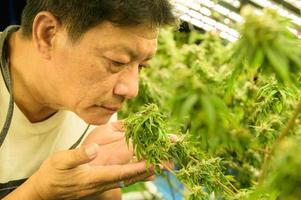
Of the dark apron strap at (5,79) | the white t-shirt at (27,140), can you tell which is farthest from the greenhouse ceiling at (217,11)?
the dark apron strap at (5,79)

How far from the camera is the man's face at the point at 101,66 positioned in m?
1.32

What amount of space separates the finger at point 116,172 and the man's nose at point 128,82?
0.78 ft

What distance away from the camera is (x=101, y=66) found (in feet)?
4.42

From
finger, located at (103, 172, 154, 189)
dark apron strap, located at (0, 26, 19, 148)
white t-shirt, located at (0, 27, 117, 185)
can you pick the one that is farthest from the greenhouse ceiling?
finger, located at (103, 172, 154, 189)

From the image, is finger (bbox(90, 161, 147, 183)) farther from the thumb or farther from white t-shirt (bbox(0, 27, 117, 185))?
white t-shirt (bbox(0, 27, 117, 185))

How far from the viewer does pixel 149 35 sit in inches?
54.2

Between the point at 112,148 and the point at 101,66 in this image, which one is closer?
the point at 101,66

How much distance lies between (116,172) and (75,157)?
16 centimetres

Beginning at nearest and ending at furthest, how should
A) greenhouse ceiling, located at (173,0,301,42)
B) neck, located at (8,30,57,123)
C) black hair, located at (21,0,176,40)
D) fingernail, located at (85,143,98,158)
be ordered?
fingernail, located at (85,143,98,158) → black hair, located at (21,0,176,40) → neck, located at (8,30,57,123) → greenhouse ceiling, located at (173,0,301,42)

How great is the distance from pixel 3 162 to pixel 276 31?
1461 mm

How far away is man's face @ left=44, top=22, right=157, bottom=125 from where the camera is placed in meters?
1.32

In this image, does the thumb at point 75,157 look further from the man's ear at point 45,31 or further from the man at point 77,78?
the man's ear at point 45,31

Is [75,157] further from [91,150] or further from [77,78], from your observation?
[77,78]

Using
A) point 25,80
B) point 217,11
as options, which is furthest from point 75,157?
point 217,11
